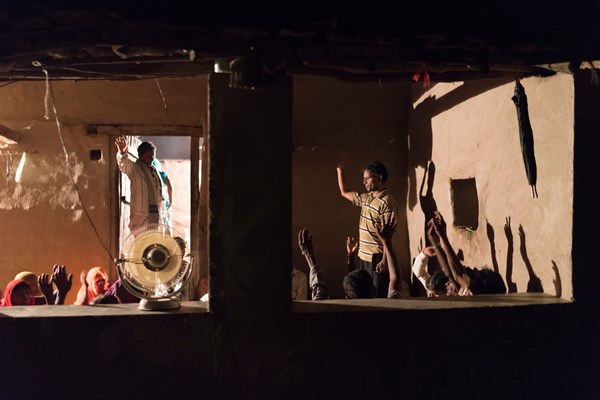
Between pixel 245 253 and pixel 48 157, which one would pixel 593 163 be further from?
pixel 48 157

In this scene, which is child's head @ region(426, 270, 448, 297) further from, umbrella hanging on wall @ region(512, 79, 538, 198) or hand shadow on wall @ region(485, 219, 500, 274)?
umbrella hanging on wall @ region(512, 79, 538, 198)

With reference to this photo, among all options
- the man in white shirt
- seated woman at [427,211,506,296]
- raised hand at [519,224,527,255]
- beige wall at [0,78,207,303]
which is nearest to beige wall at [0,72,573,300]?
beige wall at [0,78,207,303]

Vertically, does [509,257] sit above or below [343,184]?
below

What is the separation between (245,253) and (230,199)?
366 millimetres

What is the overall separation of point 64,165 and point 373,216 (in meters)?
4.62

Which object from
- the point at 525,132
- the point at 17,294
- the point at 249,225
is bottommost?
the point at 17,294

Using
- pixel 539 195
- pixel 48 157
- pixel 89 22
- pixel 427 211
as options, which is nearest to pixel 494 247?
pixel 539 195

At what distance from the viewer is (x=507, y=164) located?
4.39 meters

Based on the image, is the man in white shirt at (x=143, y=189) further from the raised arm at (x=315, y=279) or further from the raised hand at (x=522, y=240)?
the raised hand at (x=522, y=240)

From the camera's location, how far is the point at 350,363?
10.6 feet

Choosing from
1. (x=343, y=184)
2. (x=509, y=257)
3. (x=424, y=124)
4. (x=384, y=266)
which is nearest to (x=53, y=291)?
(x=384, y=266)

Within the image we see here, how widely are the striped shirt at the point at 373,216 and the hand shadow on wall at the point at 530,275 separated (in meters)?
1.63

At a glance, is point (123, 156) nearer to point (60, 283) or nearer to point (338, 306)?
point (60, 283)

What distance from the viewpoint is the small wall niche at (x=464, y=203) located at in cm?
585
